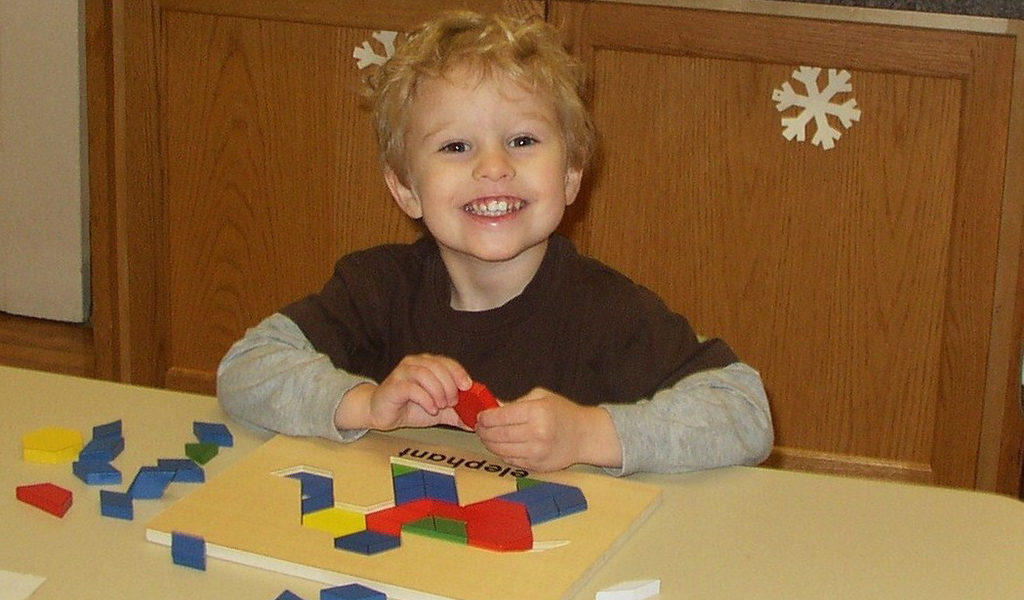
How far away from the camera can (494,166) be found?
1409 mm

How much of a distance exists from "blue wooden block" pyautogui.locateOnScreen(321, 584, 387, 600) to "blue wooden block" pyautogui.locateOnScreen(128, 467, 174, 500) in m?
0.23

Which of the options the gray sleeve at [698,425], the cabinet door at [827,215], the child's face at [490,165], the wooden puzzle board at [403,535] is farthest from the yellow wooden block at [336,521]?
the cabinet door at [827,215]

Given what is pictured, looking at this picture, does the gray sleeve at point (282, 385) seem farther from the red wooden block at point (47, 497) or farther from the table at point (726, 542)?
the red wooden block at point (47, 497)

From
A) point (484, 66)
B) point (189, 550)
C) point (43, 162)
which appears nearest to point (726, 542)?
point (189, 550)

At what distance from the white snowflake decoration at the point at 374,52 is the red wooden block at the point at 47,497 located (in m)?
1.46

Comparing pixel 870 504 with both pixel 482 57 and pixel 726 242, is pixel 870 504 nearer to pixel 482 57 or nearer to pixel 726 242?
pixel 482 57

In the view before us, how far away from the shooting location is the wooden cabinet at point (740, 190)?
2.29 metres

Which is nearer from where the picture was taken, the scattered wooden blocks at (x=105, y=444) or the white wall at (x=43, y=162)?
the scattered wooden blocks at (x=105, y=444)

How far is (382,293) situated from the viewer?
1.52 m

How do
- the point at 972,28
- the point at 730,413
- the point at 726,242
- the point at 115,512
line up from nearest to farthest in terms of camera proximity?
1. the point at 115,512
2. the point at 730,413
3. the point at 972,28
4. the point at 726,242

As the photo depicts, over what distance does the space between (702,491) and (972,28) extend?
1.33 meters

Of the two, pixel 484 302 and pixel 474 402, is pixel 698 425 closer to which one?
pixel 474 402

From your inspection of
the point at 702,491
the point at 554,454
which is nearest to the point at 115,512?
the point at 554,454

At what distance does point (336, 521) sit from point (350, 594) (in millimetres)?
123
